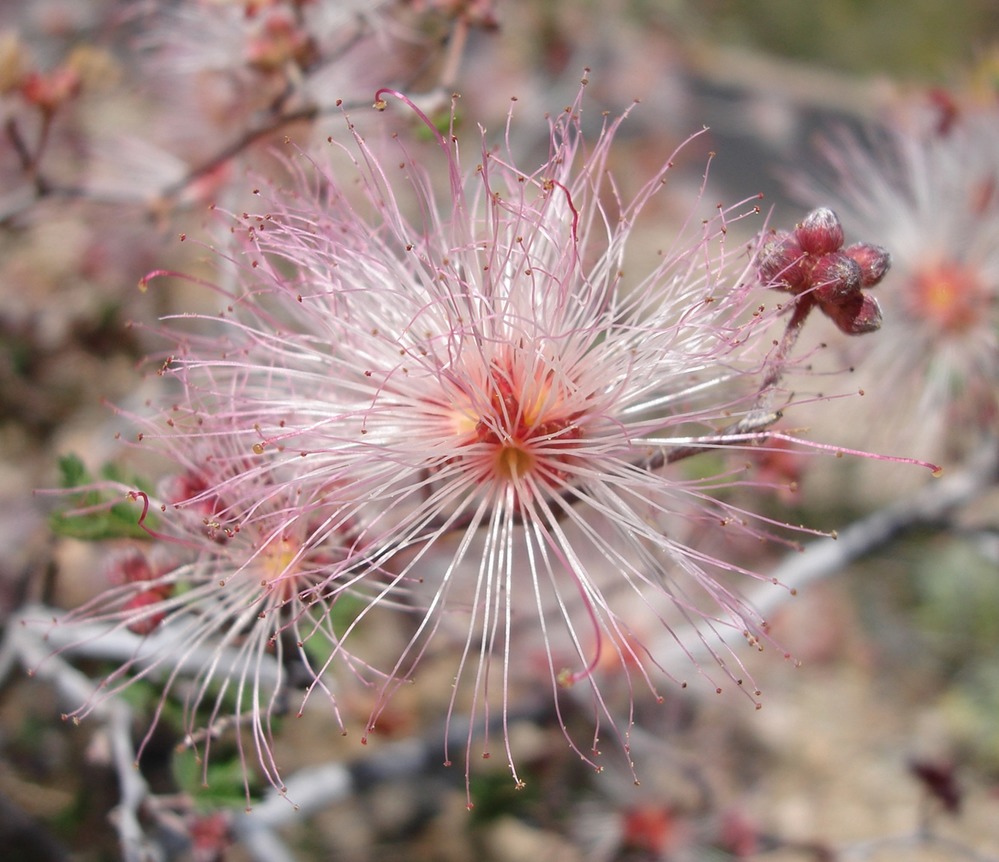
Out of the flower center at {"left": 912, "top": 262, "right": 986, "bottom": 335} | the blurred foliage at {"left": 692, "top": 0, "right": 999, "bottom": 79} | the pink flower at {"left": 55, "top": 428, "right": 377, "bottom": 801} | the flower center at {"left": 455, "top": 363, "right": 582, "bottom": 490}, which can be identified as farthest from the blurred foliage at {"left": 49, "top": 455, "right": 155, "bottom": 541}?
the blurred foliage at {"left": 692, "top": 0, "right": 999, "bottom": 79}

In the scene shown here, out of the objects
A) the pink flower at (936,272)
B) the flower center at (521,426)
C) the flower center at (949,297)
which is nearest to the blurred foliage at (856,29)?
the pink flower at (936,272)

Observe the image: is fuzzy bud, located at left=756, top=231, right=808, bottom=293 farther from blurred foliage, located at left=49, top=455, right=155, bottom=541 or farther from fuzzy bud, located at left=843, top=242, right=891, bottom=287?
blurred foliage, located at left=49, top=455, right=155, bottom=541

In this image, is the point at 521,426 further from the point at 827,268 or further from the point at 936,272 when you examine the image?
the point at 936,272

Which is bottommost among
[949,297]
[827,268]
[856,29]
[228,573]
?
[228,573]

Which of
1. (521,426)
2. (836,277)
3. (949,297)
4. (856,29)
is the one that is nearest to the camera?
(836,277)

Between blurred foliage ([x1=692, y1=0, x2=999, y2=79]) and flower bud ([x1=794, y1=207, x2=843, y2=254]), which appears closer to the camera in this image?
flower bud ([x1=794, y1=207, x2=843, y2=254])

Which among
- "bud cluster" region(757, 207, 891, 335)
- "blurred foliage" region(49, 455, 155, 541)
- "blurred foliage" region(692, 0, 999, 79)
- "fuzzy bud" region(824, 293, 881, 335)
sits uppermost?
"blurred foliage" region(692, 0, 999, 79)

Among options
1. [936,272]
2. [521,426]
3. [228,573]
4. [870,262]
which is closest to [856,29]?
[936,272]
